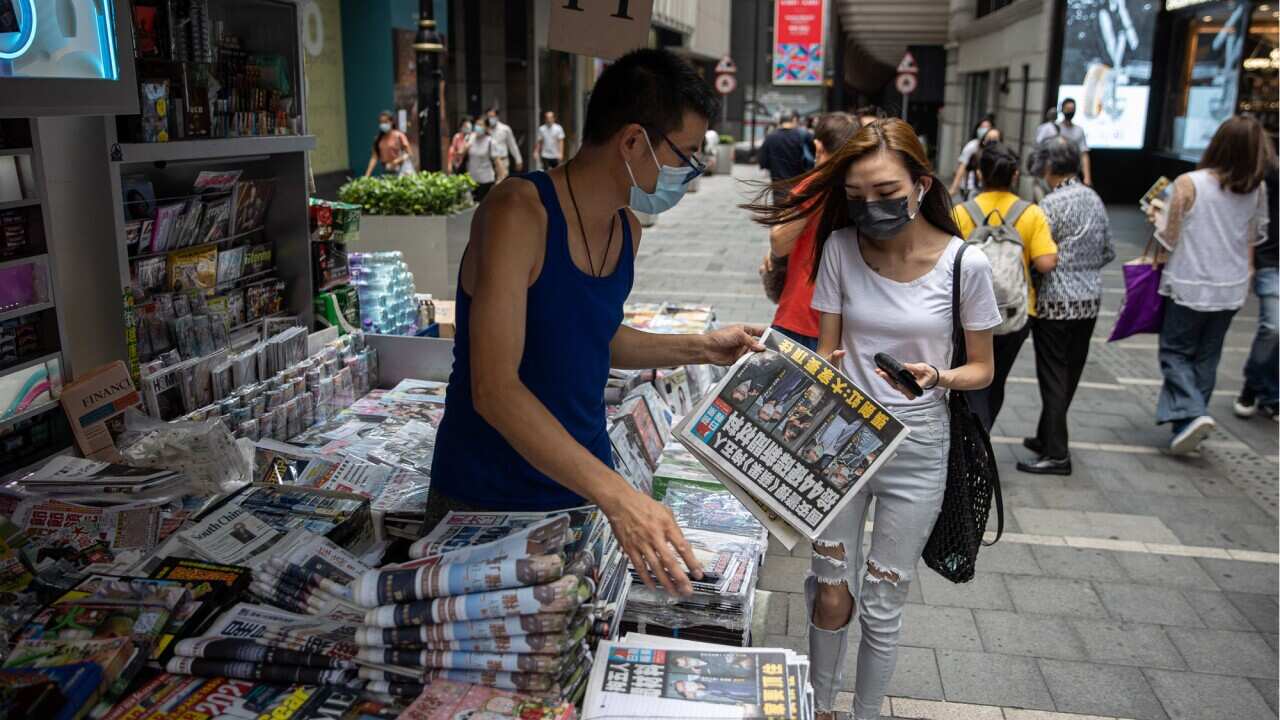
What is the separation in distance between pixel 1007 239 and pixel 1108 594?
1.73 metres

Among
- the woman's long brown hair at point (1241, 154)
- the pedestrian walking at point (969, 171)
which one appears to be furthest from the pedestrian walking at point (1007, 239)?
the pedestrian walking at point (969, 171)

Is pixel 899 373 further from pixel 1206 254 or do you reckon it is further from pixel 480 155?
pixel 480 155

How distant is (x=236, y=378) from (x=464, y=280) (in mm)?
2348

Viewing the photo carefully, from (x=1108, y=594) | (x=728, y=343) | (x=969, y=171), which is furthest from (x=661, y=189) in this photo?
(x=969, y=171)

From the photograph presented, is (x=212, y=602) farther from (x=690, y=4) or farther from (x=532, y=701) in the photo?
(x=690, y=4)

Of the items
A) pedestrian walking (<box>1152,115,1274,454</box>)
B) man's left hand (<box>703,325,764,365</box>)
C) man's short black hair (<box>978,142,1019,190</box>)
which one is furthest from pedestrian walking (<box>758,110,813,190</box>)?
man's left hand (<box>703,325,764,365</box>)

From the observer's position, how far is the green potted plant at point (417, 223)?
8812 mm

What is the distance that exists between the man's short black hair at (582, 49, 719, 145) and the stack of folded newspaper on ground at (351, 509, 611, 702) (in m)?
0.93

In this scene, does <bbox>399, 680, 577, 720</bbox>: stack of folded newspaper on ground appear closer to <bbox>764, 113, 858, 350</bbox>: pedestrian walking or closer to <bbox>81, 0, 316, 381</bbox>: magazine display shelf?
<bbox>764, 113, 858, 350</bbox>: pedestrian walking

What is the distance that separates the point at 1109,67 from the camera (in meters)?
20.4

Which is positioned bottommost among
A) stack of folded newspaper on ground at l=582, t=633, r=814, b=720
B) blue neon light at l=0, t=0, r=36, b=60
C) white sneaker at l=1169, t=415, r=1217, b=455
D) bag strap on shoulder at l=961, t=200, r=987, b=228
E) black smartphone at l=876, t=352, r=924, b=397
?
white sneaker at l=1169, t=415, r=1217, b=455

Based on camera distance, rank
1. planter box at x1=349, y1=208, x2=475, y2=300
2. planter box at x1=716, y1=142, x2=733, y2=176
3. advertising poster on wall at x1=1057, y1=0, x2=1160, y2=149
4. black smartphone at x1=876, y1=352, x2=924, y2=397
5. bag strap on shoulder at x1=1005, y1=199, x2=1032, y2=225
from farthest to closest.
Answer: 1. planter box at x1=716, y1=142, x2=733, y2=176
2. advertising poster on wall at x1=1057, y1=0, x2=1160, y2=149
3. planter box at x1=349, y1=208, x2=475, y2=300
4. bag strap on shoulder at x1=1005, y1=199, x2=1032, y2=225
5. black smartphone at x1=876, y1=352, x2=924, y2=397

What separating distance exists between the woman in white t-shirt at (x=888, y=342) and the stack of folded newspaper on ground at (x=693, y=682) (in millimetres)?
1035

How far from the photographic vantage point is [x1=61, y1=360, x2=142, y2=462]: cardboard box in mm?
3520
